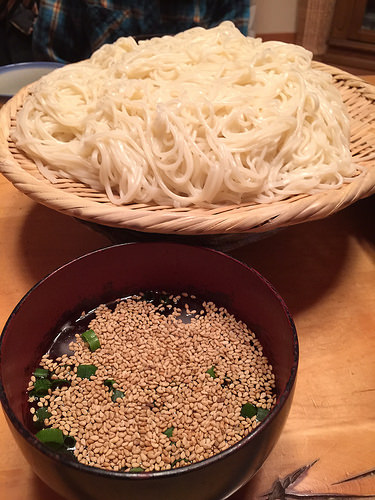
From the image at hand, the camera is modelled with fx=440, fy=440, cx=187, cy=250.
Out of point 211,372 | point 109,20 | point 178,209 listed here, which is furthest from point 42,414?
point 109,20

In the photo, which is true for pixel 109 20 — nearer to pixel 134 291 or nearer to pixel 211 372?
pixel 134 291

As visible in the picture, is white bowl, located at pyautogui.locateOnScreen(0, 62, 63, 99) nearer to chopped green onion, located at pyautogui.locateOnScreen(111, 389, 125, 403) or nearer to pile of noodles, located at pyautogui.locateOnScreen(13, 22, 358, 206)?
pile of noodles, located at pyautogui.locateOnScreen(13, 22, 358, 206)

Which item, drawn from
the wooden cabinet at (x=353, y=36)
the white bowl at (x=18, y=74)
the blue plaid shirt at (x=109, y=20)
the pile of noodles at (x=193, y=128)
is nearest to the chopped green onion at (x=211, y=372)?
the pile of noodles at (x=193, y=128)

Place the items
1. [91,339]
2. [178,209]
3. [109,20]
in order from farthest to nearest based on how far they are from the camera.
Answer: [109,20] → [178,209] → [91,339]

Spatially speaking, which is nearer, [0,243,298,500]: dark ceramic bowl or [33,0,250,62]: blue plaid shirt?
[0,243,298,500]: dark ceramic bowl

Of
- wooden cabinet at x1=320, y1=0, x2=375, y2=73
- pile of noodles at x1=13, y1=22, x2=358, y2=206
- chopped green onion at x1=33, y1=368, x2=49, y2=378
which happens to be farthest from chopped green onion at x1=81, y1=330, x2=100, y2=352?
wooden cabinet at x1=320, y1=0, x2=375, y2=73

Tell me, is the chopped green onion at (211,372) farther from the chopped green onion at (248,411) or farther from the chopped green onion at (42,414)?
the chopped green onion at (42,414)
